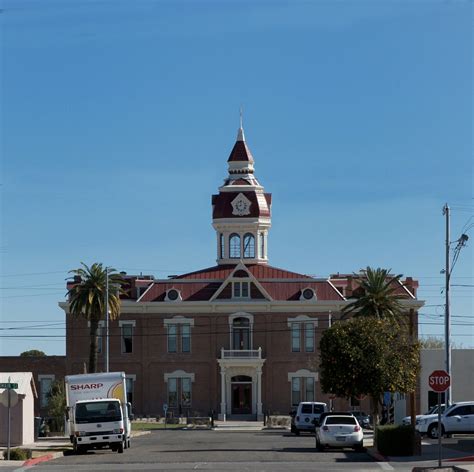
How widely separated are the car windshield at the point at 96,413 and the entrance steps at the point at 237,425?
1310 inches

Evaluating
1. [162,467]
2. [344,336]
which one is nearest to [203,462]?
[162,467]

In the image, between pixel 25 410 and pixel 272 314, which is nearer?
pixel 25 410

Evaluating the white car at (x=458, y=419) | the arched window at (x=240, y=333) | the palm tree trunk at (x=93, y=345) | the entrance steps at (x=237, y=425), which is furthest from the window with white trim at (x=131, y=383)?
the white car at (x=458, y=419)

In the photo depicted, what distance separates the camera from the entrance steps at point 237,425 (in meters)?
80.4

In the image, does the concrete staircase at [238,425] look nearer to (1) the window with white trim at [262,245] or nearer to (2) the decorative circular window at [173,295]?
(2) the decorative circular window at [173,295]

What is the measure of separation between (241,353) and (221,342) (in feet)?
6.57

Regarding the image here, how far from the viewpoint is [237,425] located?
283 feet

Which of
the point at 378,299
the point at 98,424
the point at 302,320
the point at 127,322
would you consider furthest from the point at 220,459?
the point at 127,322

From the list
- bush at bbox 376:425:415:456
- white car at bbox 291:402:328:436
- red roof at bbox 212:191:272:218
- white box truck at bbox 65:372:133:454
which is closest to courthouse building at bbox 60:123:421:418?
red roof at bbox 212:191:272:218

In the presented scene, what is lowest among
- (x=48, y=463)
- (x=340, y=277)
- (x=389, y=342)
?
(x=48, y=463)

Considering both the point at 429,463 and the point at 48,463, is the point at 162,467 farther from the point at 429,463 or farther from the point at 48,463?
the point at 429,463

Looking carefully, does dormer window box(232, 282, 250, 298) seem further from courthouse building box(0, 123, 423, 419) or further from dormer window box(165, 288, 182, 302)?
dormer window box(165, 288, 182, 302)

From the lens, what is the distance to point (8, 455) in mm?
41844

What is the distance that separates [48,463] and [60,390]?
116ft
